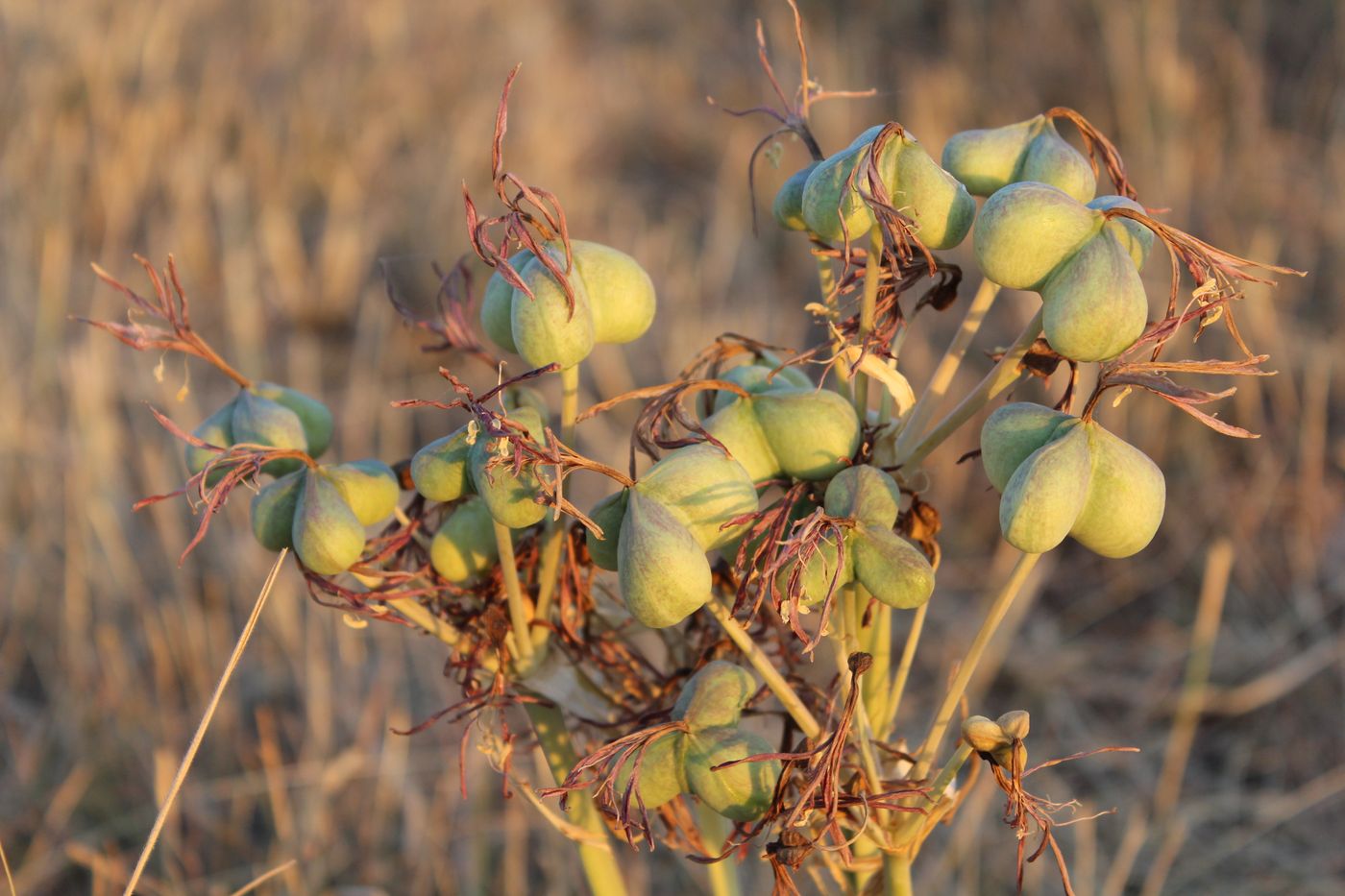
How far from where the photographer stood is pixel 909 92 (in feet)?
12.6

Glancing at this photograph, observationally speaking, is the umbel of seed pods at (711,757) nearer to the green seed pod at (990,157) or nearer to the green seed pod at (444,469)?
the green seed pod at (444,469)

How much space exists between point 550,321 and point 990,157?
242mm

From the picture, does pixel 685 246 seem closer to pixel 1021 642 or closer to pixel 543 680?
pixel 1021 642

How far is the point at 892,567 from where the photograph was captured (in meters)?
0.54

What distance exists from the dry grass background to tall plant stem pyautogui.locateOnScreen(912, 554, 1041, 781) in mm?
338

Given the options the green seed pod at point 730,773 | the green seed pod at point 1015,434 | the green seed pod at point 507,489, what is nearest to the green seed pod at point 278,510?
the green seed pod at point 507,489

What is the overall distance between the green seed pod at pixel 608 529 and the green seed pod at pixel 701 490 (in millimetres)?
23

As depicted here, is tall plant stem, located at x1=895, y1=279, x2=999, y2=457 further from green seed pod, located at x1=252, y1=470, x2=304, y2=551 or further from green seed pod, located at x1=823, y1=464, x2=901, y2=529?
green seed pod, located at x1=252, y1=470, x2=304, y2=551

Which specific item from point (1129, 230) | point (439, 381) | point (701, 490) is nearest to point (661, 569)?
point (701, 490)

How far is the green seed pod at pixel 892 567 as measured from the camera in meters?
0.54

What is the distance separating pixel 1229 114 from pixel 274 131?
267cm

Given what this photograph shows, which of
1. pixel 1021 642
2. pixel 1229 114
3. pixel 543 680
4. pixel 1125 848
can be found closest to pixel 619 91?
pixel 1229 114

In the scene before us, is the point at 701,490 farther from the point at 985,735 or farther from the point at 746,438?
the point at 985,735

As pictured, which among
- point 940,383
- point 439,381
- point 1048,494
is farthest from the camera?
point 439,381
